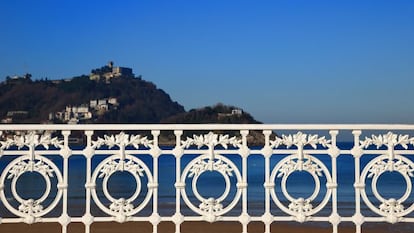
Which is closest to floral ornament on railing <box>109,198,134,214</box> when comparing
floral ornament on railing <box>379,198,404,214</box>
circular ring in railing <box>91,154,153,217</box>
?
circular ring in railing <box>91,154,153,217</box>

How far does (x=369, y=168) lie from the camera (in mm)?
3848

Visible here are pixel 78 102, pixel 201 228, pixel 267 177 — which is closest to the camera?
pixel 267 177

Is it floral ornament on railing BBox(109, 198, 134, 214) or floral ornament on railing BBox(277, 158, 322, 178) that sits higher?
floral ornament on railing BBox(277, 158, 322, 178)

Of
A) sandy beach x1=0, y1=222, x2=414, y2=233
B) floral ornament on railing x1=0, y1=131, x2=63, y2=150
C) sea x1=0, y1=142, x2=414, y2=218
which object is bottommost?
sea x1=0, y1=142, x2=414, y2=218

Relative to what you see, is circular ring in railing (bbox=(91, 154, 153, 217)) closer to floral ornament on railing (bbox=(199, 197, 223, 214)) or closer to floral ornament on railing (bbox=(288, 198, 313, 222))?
floral ornament on railing (bbox=(199, 197, 223, 214))

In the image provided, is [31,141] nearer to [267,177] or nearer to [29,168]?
[29,168]

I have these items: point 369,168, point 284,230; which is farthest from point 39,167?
point 284,230

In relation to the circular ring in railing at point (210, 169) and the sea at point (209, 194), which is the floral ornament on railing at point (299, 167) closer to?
the circular ring in railing at point (210, 169)

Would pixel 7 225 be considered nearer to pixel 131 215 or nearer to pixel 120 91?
pixel 131 215

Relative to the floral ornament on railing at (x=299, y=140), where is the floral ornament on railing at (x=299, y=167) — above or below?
below

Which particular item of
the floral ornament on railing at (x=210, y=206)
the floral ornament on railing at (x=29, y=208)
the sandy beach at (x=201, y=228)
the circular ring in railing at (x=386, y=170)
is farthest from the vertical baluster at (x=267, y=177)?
the sandy beach at (x=201, y=228)

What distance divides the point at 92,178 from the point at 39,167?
0.44 meters

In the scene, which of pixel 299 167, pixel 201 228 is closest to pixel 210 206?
pixel 299 167

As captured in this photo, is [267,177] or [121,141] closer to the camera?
[121,141]
